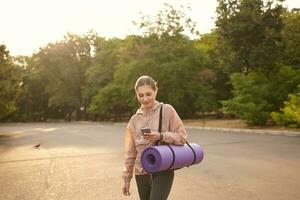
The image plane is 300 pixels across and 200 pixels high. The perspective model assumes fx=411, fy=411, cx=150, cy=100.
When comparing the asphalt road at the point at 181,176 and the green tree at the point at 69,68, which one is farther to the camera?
the green tree at the point at 69,68

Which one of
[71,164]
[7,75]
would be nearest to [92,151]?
[71,164]

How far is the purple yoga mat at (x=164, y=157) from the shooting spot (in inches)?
131

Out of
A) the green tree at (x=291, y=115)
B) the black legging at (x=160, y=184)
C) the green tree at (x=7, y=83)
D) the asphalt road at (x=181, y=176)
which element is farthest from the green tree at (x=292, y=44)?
the black legging at (x=160, y=184)

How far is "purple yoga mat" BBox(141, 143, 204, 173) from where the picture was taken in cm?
334

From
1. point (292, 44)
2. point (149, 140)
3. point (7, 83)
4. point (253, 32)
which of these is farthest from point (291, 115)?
point (7, 83)

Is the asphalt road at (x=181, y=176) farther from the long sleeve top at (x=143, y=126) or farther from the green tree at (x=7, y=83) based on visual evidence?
the green tree at (x=7, y=83)

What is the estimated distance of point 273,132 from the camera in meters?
18.9

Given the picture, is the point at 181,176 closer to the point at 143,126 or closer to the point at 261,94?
the point at 143,126

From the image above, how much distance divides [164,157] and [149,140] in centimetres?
22

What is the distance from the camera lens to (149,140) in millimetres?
3471

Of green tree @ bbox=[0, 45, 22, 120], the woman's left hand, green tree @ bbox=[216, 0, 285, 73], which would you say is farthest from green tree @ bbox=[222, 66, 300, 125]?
the woman's left hand

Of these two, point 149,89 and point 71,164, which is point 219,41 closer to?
point 71,164

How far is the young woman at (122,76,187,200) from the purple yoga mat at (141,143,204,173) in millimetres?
86

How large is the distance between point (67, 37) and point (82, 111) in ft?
36.9
